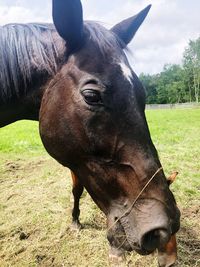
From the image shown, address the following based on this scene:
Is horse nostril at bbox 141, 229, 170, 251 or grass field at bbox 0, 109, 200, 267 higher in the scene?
horse nostril at bbox 141, 229, 170, 251

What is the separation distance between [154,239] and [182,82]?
71.2m

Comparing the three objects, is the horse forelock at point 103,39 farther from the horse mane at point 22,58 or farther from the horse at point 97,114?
the horse mane at point 22,58

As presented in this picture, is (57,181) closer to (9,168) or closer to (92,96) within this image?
(9,168)

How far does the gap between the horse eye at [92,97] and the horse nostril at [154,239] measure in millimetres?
841

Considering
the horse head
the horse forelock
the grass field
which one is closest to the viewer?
the horse head

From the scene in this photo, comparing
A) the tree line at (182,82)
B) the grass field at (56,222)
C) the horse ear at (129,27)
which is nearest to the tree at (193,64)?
the tree line at (182,82)

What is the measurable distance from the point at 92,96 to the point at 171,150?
7751 millimetres

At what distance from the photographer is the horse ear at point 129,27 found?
270 cm

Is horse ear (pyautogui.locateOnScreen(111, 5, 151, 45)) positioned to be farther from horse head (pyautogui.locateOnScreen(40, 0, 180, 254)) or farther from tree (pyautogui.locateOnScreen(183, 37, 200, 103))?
tree (pyautogui.locateOnScreen(183, 37, 200, 103))

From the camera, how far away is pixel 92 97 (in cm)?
214

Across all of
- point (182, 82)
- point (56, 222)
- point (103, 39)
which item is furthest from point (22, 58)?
point (182, 82)

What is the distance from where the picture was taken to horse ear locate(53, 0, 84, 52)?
2.17 m

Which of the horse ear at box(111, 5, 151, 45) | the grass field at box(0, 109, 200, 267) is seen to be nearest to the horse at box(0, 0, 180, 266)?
Answer: the horse ear at box(111, 5, 151, 45)

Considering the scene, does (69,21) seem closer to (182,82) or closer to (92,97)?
(92,97)
